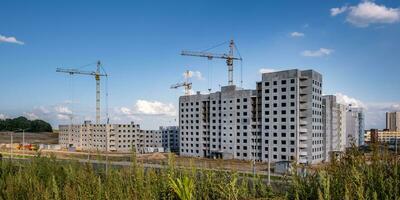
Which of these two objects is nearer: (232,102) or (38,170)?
(38,170)

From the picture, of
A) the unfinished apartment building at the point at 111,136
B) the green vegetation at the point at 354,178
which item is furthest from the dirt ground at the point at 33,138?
the green vegetation at the point at 354,178

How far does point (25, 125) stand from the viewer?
149250mm

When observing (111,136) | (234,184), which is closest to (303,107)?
(111,136)

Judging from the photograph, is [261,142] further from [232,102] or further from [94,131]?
[94,131]

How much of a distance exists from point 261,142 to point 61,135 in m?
76.2

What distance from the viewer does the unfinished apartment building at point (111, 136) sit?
9606 cm

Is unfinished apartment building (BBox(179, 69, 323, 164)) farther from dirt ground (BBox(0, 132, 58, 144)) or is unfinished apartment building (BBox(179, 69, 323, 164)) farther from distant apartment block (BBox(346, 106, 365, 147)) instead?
dirt ground (BBox(0, 132, 58, 144))

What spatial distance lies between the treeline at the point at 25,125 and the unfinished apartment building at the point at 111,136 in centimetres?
4983

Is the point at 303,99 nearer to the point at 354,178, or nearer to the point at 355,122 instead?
the point at 355,122

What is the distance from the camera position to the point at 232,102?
71375 millimetres

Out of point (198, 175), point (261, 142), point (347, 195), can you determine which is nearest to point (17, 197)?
point (198, 175)

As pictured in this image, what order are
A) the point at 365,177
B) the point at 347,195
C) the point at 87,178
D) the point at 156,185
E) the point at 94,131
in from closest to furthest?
the point at 347,195, the point at 365,177, the point at 156,185, the point at 87,178, the point at 94,131

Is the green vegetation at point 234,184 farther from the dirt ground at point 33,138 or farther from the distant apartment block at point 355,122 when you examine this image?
the dirt ground at point 33,138

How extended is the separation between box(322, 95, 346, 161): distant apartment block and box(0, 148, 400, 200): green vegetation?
58240 millimetres
